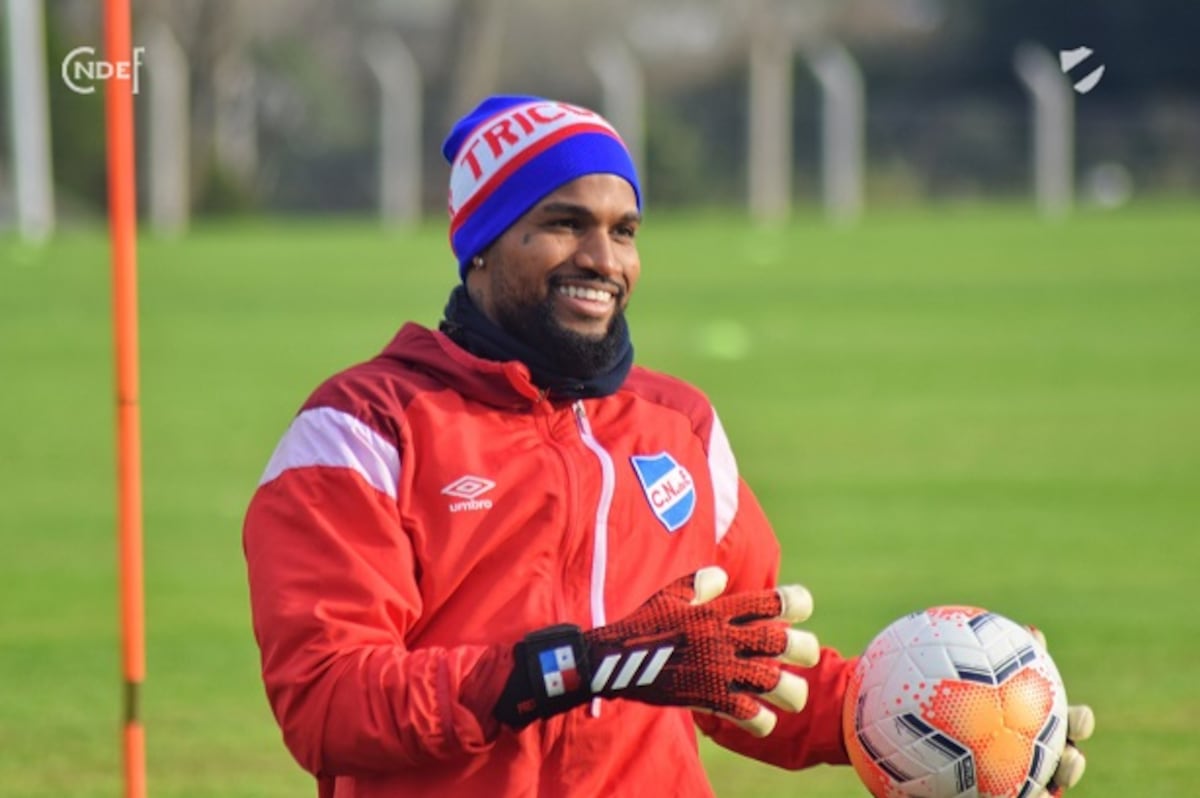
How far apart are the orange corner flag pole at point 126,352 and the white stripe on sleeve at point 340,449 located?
847 millimetres

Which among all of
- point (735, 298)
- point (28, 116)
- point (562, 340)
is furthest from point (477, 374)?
point (28, 116)

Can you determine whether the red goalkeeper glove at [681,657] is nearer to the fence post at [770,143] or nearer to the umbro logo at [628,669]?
the umbro logo at [628,669]

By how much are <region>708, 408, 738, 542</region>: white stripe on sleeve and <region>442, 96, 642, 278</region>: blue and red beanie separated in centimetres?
47

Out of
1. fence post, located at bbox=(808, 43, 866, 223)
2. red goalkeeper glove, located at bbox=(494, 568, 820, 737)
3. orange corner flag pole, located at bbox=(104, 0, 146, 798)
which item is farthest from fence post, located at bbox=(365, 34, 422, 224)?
red goalkeeper glove, located at bbox=(494, 568, 820, 737)

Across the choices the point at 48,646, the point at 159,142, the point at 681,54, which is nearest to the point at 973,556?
the point at 48,646

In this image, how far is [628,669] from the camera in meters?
3.94

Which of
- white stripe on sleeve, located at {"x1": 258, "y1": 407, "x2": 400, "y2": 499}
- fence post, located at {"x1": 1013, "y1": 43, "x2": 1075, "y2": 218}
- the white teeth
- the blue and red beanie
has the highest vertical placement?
fence post, located at {"x1": 1013, "y1": 43, "x2": 1075, "y2": 218}

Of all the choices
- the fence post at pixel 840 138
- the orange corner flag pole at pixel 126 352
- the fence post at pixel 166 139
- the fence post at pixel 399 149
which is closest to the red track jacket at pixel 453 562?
the orange corner flag pole at pixel 126 352

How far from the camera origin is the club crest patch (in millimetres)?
4406

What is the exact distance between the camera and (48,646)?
10.1 m

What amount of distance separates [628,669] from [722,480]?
0.77 meters

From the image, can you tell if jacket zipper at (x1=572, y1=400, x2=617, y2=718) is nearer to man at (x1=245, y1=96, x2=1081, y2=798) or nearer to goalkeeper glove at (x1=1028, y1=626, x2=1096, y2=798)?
man at (x1=245, y1=96, x2=1081, y2=798)

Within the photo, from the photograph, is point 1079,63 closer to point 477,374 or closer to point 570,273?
point 570,273

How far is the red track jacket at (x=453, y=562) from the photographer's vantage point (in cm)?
401
